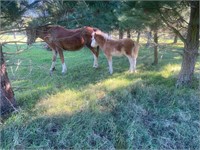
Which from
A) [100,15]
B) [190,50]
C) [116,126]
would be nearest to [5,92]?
[116,126]

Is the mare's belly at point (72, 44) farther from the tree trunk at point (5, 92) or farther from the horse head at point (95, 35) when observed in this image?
the tree trunk at point (5, 92)

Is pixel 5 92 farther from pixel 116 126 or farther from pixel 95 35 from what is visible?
pixel 95 35

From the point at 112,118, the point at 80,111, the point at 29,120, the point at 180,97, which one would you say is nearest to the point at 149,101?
the point at 180,97

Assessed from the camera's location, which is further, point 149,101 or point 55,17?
point 149,101

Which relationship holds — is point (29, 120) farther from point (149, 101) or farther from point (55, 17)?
point (149, 101)

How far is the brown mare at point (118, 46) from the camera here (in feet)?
17.5

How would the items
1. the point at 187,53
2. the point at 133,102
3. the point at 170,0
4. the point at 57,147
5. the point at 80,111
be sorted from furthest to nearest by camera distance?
1. the point at 187,53
2. the point at 133,102
3. the point at 80,111
4. the point at 170,0
5. the point at 57,147

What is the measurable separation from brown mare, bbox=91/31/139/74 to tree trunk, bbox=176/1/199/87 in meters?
1.19

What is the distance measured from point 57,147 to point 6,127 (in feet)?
2.43

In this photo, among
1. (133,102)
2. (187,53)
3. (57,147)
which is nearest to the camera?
(57,147)

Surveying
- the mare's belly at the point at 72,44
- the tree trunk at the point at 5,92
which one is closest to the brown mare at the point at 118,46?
the mare's belly at the point at 72,44

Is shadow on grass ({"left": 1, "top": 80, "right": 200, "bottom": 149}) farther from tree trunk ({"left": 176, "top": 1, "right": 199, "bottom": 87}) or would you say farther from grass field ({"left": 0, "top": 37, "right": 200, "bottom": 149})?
tree trunk ({"left": 176, "top": 1, "right": 199, "bottom": 87})

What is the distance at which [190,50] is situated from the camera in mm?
4395

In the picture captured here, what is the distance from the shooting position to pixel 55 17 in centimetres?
330
